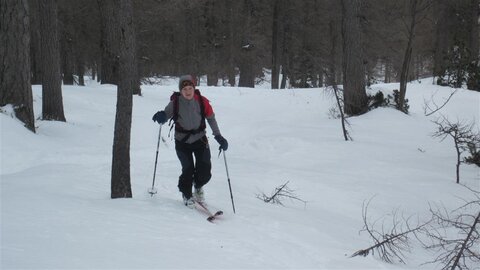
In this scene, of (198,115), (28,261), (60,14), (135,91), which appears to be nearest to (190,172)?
(198,115)

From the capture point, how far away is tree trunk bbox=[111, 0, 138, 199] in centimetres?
539

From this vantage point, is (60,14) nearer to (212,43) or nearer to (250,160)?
(212,43)

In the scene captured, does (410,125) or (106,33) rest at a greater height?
(106,33)

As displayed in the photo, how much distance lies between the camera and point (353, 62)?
1452 cm

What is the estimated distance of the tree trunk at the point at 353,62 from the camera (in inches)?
569

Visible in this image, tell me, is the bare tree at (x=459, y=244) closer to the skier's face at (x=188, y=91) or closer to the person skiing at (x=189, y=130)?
the person skiing at (x=189, y=130)

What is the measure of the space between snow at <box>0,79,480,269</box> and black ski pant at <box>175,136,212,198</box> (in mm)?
323

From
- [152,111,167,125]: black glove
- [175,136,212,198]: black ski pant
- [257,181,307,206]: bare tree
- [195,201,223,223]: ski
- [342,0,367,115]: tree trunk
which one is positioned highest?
[342,0,367,115]: tree trunk

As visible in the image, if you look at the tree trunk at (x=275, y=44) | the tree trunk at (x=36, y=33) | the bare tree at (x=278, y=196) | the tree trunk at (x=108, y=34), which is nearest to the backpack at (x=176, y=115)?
the bare tree at (x=278, y=196)

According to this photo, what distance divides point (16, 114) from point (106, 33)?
22.2 feet

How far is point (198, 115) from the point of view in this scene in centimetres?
596

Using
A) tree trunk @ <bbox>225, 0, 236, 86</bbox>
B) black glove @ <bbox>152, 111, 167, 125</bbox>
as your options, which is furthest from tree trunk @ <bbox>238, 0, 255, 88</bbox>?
black glove @ <bbox>152, 111, 167, 125</bbox>

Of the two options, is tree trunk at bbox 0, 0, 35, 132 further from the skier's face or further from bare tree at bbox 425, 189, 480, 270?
bare tree at bbox 425, 189, 480, 270

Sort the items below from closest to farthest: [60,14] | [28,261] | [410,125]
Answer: [28,261]
[410,125]
[60,14]
